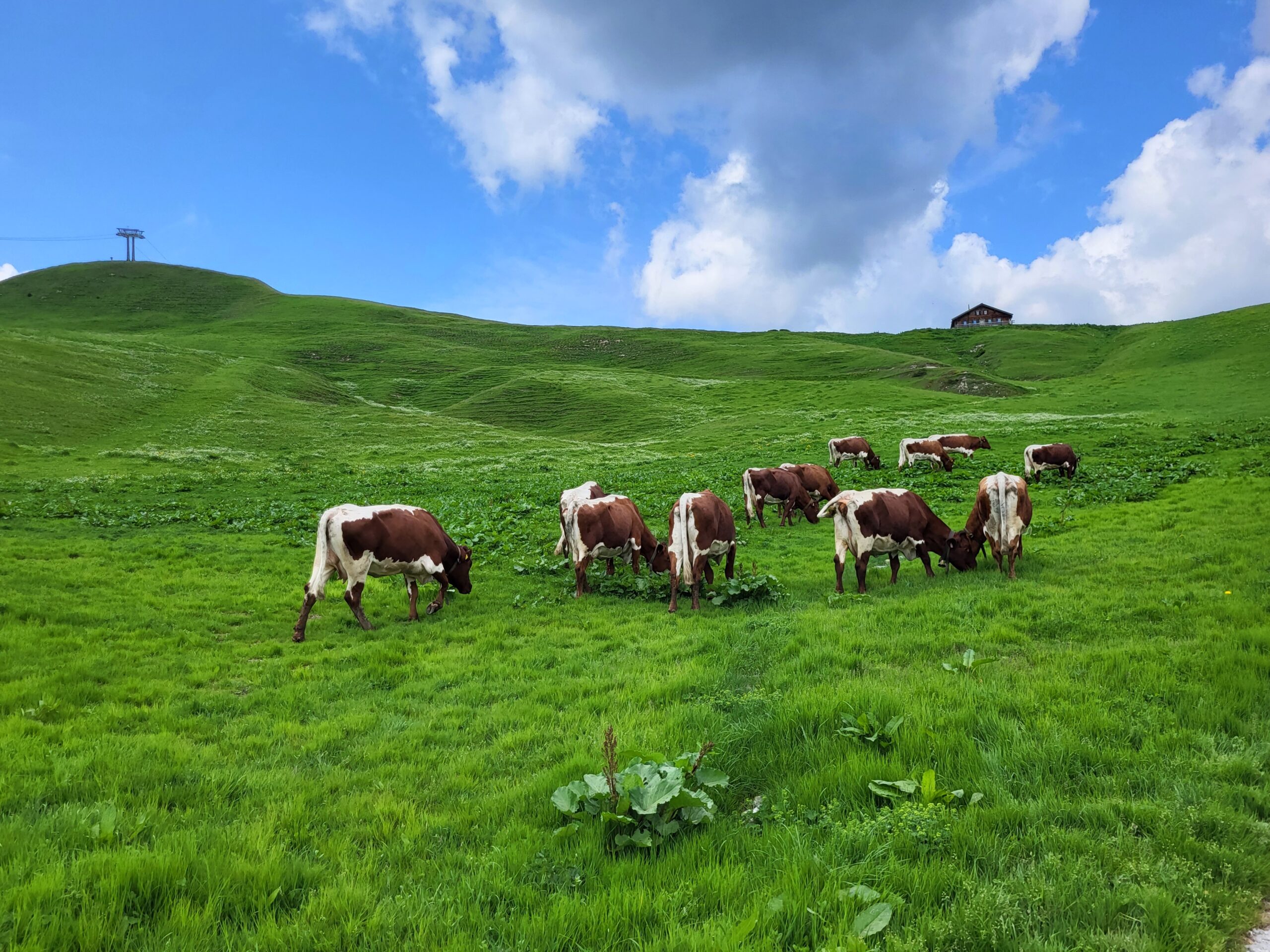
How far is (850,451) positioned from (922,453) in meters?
3.98

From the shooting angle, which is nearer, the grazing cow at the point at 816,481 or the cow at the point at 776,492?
the cow at the point at 776,492

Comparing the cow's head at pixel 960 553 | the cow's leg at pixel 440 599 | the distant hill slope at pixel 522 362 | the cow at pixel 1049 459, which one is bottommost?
the cow's leg at pixel 440 599

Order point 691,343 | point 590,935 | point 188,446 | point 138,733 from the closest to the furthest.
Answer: point 590,935 < point 138,733 < point 188,446 < point 691,343

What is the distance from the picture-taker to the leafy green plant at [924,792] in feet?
15.8

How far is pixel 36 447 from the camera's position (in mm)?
37375

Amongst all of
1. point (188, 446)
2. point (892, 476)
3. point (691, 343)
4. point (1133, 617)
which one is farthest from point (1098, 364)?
point (188, 446)

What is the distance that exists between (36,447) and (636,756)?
47.7 m

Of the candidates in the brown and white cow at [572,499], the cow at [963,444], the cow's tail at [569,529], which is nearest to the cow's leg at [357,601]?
the cow's tail at [569,529]

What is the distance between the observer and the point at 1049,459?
2897 centimetres

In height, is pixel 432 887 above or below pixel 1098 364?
below

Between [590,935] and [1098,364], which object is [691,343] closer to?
[1098,364]

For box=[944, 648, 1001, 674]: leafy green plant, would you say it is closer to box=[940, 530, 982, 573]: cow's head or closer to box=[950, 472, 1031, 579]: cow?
box=[950, 472, 1031, 579]: cow

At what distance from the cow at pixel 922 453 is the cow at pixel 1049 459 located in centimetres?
394

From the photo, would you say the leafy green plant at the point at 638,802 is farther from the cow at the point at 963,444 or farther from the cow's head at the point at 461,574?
the cow at the point at 963,444
